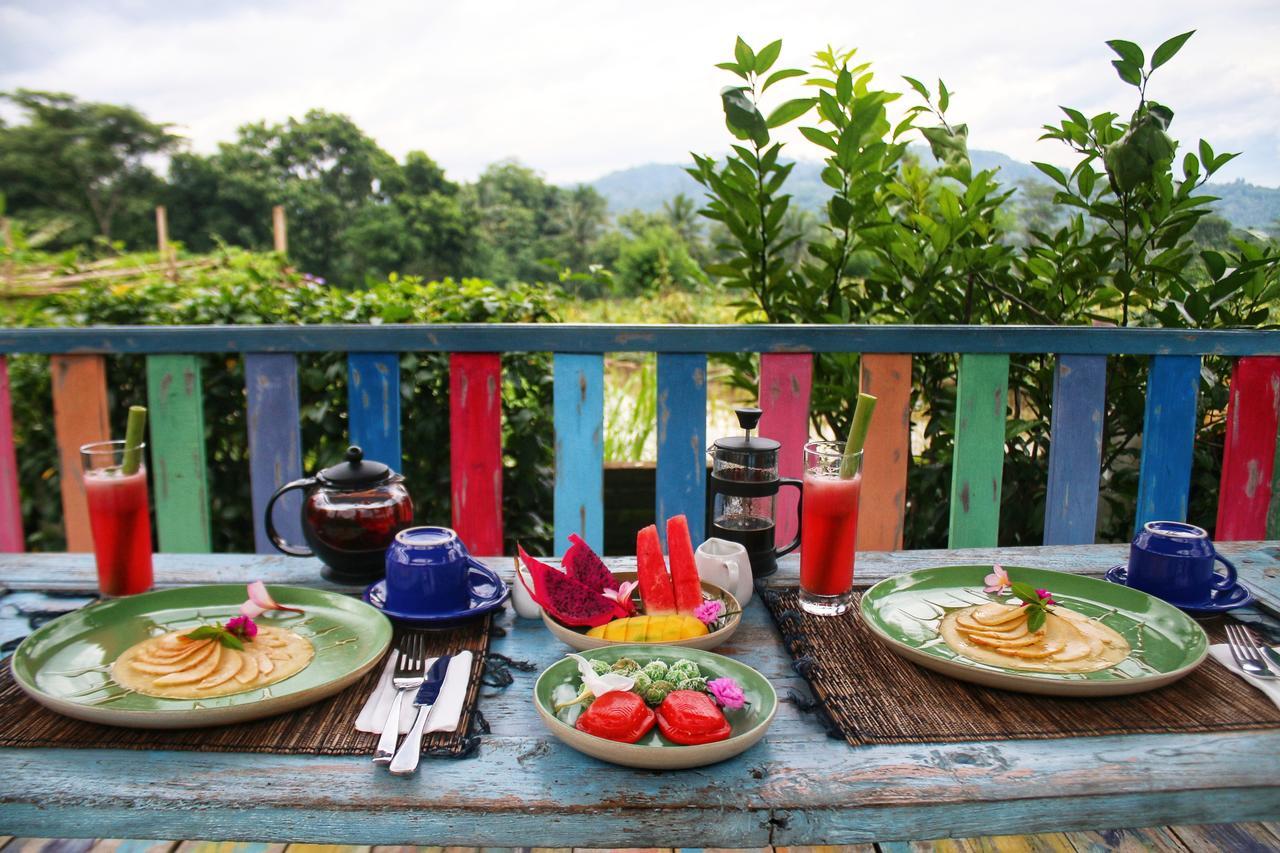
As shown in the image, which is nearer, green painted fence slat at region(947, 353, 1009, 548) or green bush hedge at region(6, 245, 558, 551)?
green painted fence slat at region(947, 353, 1009, 548)

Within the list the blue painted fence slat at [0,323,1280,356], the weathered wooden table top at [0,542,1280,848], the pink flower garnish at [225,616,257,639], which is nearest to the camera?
the weathered wooden table top at [0,542,1280,848]

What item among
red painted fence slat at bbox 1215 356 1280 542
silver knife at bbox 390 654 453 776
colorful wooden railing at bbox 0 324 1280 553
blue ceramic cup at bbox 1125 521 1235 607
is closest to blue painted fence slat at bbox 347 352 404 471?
colorful wooden railing at bbox 0 324 1280 553

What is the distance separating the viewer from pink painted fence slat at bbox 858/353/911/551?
5.65ft

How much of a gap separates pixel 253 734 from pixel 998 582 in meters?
0.84

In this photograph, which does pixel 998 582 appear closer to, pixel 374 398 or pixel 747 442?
pixel 747 442

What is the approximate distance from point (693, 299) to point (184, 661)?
8555 millimetres

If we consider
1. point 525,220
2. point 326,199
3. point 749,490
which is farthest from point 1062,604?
point 326,199

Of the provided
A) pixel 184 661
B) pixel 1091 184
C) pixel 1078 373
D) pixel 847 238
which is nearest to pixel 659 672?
pixel 184 661

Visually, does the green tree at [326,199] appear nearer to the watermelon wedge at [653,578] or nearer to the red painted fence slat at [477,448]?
the red painted fence slat at [477,448]

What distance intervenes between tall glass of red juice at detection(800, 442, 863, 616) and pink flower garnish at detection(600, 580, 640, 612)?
8.5 inches

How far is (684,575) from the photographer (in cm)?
96

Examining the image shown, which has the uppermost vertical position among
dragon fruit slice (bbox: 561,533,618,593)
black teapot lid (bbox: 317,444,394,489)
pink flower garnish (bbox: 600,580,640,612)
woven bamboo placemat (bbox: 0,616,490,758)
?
black teapot lid (bbox: 317,444,394,489)

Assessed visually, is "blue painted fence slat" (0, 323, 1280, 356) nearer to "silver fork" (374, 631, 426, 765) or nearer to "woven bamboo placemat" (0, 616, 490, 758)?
"silver fork" (374, 631, 426, 765)

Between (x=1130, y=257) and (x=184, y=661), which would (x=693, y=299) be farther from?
(x=184, y=661)
